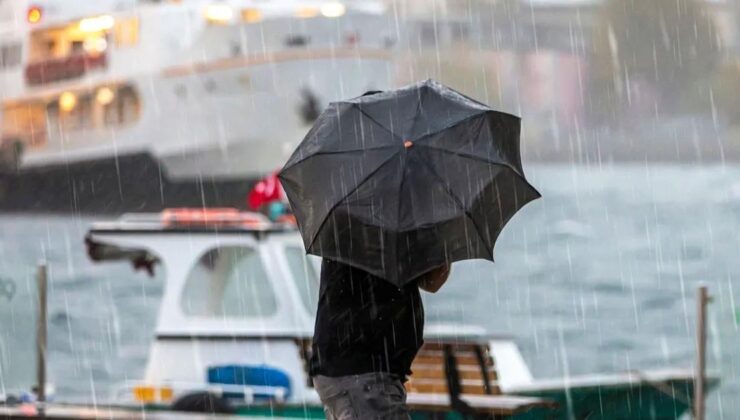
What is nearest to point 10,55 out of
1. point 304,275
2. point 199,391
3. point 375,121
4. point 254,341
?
point 304,275

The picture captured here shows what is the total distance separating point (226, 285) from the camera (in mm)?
10375

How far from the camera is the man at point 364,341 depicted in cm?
377

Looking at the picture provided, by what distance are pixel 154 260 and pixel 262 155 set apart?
3683cm

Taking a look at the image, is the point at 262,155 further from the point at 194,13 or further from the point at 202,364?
the point at 202,364

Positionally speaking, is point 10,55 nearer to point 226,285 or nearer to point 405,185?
point 226,285

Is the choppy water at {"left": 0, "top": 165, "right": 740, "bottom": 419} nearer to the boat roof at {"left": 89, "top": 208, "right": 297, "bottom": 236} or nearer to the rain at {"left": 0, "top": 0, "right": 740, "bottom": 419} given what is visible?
the rain at {"left": 0, "top": 0, "right": 740, "bottom": 419}

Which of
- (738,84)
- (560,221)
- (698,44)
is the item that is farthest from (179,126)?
(698,44)

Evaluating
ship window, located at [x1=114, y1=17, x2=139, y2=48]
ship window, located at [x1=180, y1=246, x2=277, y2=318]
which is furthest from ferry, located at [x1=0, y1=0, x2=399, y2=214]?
ship window, located at [x1=180, y1=246, x2=277, y2=318]

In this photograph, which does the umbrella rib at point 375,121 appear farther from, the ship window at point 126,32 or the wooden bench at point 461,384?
the ship window at point 126,32

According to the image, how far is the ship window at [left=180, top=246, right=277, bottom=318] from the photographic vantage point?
1005cm

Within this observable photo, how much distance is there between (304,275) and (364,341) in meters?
6.44

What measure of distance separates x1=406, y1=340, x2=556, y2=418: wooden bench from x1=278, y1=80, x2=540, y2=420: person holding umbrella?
9.75 feet

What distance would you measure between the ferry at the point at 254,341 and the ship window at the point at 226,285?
11 mm

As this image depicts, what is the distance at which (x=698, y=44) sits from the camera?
71.6 metres
